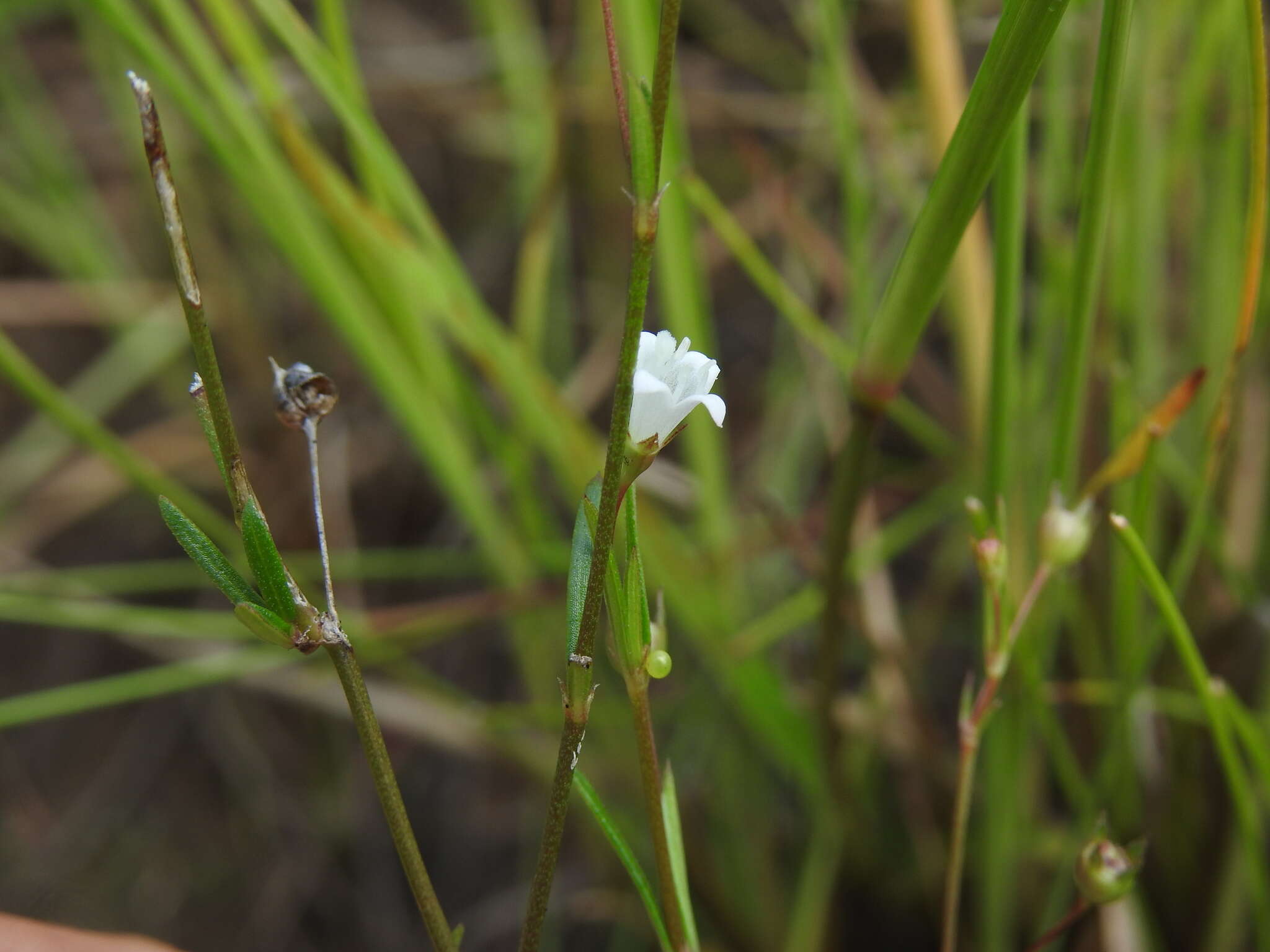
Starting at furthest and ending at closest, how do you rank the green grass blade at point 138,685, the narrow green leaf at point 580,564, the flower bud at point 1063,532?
the green grass blade at point 138,685 < the flower bud at point 1063,532 < the narrow green leaf at point 580,564

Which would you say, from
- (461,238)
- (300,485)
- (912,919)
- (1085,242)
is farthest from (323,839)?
(1085,242)

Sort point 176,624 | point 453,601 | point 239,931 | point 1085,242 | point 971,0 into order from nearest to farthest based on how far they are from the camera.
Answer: point 1085,242 < point 176,624 < point 453,601 < point 971,0 < point 239,931

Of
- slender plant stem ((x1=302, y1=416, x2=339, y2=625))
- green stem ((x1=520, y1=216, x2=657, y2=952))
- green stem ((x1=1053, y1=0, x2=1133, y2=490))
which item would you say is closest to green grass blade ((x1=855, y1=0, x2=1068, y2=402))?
green stem ((x1=1053, y1=0, x2=1133, y2=490))

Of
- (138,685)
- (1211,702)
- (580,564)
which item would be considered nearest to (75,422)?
(138,685)

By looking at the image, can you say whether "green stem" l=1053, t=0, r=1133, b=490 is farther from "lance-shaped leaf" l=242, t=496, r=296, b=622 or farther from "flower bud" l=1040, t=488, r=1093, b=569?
"lance-shaped leaf" l=242, t=496, r=296, b=622

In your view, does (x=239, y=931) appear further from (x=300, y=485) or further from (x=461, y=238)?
(x=461, y=238)

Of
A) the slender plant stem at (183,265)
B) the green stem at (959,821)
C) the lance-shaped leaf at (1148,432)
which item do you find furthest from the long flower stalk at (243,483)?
the lance-shaped leaf at (1148,432)

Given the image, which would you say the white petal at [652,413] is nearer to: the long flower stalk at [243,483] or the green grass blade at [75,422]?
the long flower stalk at [243,483]
